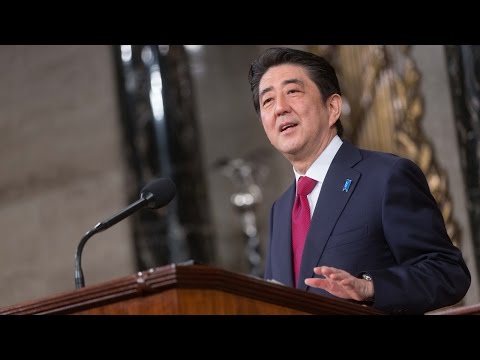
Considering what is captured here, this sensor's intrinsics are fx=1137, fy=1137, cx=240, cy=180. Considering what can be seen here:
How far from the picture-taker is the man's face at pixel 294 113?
3688 millimetres

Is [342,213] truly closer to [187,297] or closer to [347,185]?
[347,185]

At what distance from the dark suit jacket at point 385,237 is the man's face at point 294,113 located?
0.10 meters

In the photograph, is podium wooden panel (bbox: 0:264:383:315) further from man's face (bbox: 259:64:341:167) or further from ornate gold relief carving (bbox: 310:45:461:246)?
ornate gold relief carving (bbox: 310:45:461:246)

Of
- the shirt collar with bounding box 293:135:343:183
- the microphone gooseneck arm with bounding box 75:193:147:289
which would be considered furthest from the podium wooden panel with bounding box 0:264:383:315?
the shirt collar with bounding box 293:135:343:183

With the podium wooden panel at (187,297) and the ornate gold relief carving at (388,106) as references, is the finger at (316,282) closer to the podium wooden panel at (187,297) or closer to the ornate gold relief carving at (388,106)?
the podium wooden panel at (187,297)

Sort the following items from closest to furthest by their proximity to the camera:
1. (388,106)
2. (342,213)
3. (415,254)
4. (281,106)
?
1. (415,254)
2. (342,213)
3. (281,106)
4. (388,106)

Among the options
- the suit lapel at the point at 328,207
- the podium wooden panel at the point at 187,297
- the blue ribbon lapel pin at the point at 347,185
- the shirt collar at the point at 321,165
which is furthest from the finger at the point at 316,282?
the shirt collar at the point at 321,165

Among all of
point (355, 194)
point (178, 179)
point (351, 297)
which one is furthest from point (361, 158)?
point (178, 179)

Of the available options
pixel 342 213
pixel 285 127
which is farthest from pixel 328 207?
pixel 285 127

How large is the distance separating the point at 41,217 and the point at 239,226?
5.67ft

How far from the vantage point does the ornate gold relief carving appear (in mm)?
6609

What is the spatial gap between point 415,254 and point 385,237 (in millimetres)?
122

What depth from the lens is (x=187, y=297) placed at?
262cm
